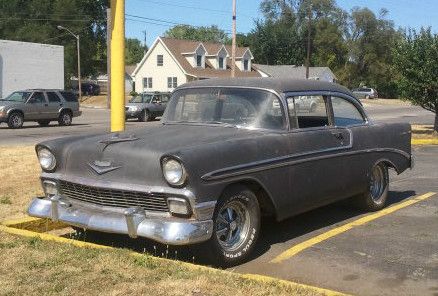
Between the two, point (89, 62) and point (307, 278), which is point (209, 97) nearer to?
point (307, 278)

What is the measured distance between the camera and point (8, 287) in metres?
4.43

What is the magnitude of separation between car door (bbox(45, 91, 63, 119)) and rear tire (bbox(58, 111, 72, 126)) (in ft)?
0.98

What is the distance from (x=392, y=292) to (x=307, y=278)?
705 mm

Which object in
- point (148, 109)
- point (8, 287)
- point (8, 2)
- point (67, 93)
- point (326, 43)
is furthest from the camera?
point (326, 43)

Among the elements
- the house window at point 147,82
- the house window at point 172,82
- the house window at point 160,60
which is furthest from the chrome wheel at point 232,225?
the house window at point 147,82

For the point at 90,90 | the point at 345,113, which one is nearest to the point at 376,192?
the point at 345,113

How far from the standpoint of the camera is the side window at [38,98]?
992 inches

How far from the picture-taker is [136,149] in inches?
206

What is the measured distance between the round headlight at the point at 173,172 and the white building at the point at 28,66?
3880cm

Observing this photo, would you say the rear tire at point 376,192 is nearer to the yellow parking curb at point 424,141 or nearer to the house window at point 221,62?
the yellow parking curb at point 424,141

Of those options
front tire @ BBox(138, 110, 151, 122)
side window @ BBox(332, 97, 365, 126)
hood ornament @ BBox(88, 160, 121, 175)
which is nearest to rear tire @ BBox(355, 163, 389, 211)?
side window @ BBox(332, 97, 365, 126)

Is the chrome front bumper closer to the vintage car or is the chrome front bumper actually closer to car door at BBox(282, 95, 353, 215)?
the vintage car

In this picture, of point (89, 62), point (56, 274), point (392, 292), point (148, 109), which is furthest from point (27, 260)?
point (89, 62)

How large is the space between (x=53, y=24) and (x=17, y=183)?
241 feet
